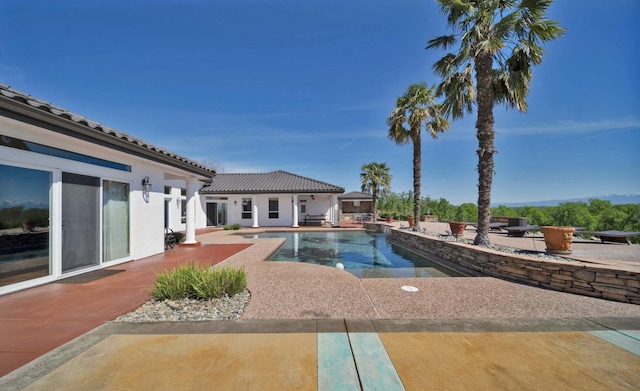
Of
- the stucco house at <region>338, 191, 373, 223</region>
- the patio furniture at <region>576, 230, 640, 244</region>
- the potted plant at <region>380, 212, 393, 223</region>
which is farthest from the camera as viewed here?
the stucco house at <region>338, 191, 373, 223</region>

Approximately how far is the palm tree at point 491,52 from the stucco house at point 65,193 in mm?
10476

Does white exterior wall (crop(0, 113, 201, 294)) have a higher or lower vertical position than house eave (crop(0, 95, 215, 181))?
lower

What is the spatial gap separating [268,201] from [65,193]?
18282 mm

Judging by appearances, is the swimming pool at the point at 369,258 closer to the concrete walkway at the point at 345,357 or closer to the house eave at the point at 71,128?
the concrete walkway at the point at 345,357

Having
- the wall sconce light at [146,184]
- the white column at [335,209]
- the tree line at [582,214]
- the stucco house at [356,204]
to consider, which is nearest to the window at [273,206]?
the white column at [335,209]

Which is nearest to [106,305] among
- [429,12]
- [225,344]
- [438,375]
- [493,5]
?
[225,344]

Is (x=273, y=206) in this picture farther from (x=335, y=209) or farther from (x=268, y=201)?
(x=335, y=209)

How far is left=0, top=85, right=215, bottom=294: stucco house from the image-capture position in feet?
16.1

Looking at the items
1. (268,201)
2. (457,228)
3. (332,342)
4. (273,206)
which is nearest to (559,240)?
(457,228)

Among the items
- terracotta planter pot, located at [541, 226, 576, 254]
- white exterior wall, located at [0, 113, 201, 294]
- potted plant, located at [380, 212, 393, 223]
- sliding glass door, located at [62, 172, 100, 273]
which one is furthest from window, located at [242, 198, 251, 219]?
terracotta planter pot, located at [541, 226, 576, 254]

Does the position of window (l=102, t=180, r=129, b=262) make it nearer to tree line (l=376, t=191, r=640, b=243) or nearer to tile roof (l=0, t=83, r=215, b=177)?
tile roof (l=0, t=83, r=215, b=177)

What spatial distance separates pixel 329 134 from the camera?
29047 mm

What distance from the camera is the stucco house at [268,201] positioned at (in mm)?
22547

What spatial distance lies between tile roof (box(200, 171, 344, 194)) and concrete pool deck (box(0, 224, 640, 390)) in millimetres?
17370
